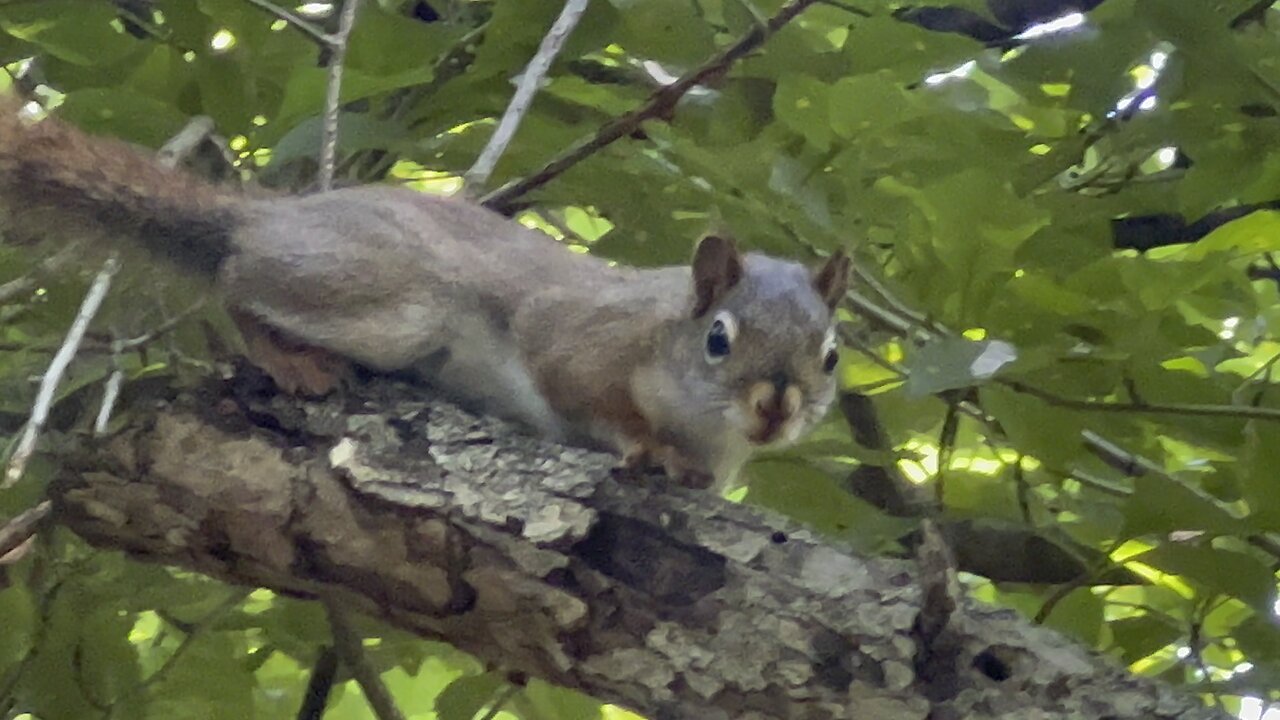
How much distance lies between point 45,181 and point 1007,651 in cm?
131

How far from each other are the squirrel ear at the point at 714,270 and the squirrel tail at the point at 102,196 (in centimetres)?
62

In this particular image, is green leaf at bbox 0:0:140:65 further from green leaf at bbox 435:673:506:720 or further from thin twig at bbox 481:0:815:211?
green leaf at bbox 435:673:506:720

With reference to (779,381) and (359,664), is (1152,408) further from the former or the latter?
(359,664)

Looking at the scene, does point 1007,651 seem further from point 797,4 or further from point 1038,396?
point 797,4

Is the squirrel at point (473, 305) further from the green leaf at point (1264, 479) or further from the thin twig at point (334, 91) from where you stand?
the green leaf at point (1264, 479)

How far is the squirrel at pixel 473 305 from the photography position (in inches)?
71.4

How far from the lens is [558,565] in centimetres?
141

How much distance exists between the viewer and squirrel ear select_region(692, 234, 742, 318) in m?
1.81

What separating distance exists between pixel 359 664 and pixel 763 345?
0.67 metres

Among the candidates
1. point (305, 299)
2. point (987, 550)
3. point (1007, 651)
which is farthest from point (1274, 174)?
point (305, 299)

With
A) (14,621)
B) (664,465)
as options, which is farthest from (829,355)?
(14,621)

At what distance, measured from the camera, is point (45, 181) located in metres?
1.80

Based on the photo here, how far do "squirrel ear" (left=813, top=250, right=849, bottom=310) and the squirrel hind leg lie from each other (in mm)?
619

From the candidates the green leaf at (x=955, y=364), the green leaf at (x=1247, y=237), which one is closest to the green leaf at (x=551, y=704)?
the green leaf at (x=955, y=364)
